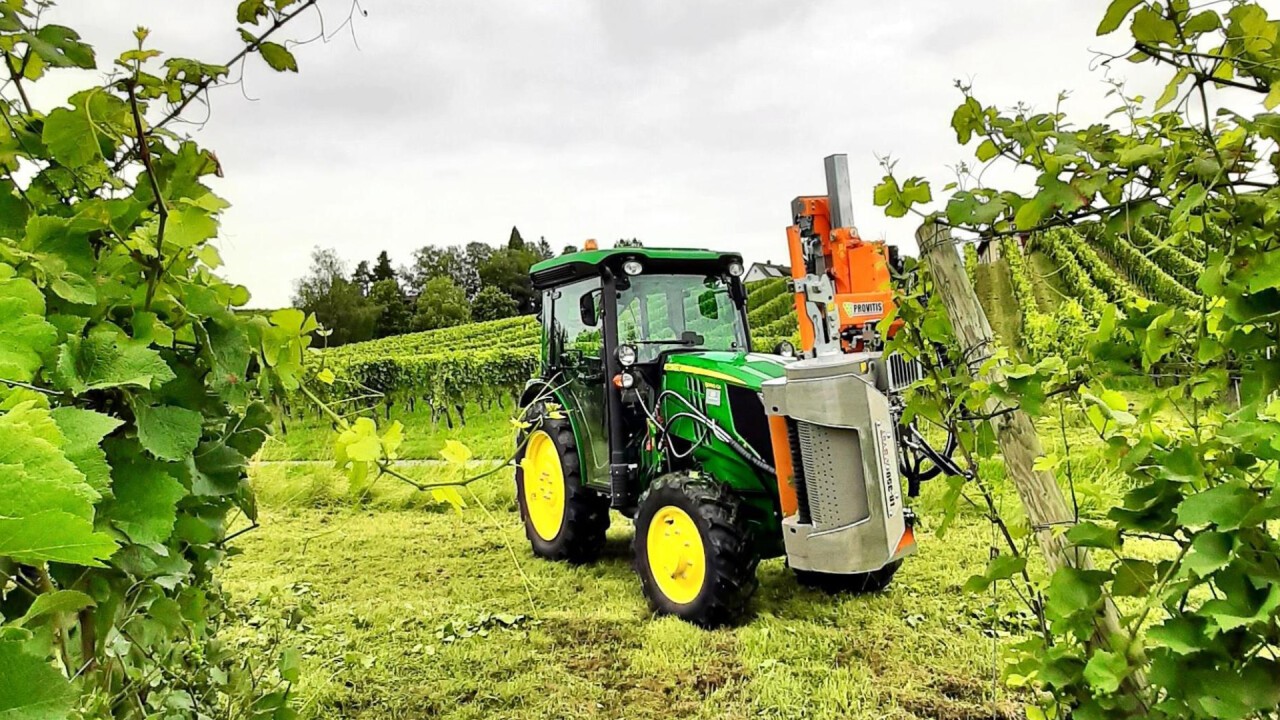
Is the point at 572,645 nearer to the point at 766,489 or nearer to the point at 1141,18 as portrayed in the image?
the point at 766,489

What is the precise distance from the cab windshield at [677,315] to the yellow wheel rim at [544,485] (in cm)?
100

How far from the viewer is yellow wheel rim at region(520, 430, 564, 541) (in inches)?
208

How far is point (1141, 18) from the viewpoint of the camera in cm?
93

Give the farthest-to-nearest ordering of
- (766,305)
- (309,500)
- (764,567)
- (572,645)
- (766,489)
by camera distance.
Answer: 1. (766,305)
2. (309,500)
3. (764,567)
4. (766,489)
5. (572,645)

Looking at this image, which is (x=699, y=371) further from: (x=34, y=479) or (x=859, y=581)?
(x=34, y=479)

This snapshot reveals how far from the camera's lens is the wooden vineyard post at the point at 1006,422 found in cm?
166

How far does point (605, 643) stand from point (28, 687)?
3423mm

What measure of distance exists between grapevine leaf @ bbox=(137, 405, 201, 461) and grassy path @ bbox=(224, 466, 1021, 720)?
1.18 metres

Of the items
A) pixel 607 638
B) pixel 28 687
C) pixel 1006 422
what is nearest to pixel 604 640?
pixel 607 638

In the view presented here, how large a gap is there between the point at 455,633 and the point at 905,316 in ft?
9.22

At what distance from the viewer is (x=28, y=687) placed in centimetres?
40

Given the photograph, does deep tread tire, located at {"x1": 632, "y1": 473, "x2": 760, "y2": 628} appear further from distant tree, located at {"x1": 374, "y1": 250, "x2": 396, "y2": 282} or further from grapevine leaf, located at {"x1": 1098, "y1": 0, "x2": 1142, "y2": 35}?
distant tree, located at {"x1": 374, "y1": 250, "x2": 396, "y2": 282}

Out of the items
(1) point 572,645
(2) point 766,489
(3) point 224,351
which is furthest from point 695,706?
(3) point 224,351

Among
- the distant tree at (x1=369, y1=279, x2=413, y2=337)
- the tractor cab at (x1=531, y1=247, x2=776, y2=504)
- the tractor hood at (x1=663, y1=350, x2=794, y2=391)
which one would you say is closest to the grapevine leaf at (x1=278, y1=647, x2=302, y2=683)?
the tractor hood at (x1=663, y1=350, x2=794, y2=391)
